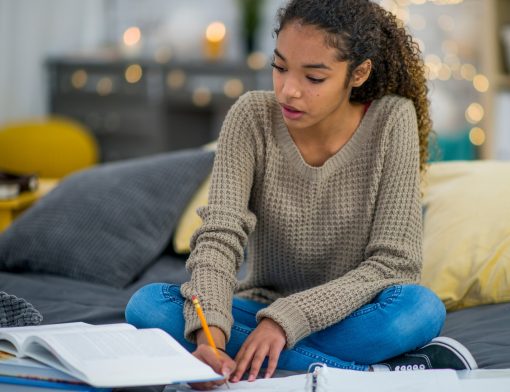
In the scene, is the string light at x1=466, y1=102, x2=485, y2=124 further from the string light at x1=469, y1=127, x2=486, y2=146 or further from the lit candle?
the lit candle

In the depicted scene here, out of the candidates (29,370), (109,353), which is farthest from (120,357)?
(29,370)

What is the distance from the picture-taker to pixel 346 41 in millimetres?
1519

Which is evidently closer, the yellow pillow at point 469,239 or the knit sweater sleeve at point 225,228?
the knit sweater sleeve at point 225,228

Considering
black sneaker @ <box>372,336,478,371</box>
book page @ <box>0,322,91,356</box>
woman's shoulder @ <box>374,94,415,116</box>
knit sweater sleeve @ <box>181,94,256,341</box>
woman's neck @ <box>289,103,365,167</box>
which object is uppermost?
woman's shoulder @ <box>374,94,415,116</box>

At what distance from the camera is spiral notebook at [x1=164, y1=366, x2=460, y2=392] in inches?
50.9

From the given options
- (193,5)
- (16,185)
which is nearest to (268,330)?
(16,185)

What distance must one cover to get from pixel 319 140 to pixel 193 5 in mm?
2998

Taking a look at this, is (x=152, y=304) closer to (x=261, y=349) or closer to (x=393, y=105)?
(x=261, y=349)

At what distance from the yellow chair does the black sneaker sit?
2.61 meters

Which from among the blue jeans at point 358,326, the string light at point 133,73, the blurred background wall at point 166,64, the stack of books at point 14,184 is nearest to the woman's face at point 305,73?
the blue jeans at point 358,326

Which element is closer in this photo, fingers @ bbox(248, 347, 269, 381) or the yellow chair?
fingers @ bbox(248, 347, 269, 381)

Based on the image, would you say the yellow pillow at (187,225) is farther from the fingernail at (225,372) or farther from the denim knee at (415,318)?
the fingernail at (225,372)

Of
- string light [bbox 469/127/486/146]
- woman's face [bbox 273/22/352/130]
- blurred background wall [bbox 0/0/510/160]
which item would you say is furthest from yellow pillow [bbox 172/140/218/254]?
string light [bbox 469/127/486/146]

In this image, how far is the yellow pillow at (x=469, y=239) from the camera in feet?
6.16
